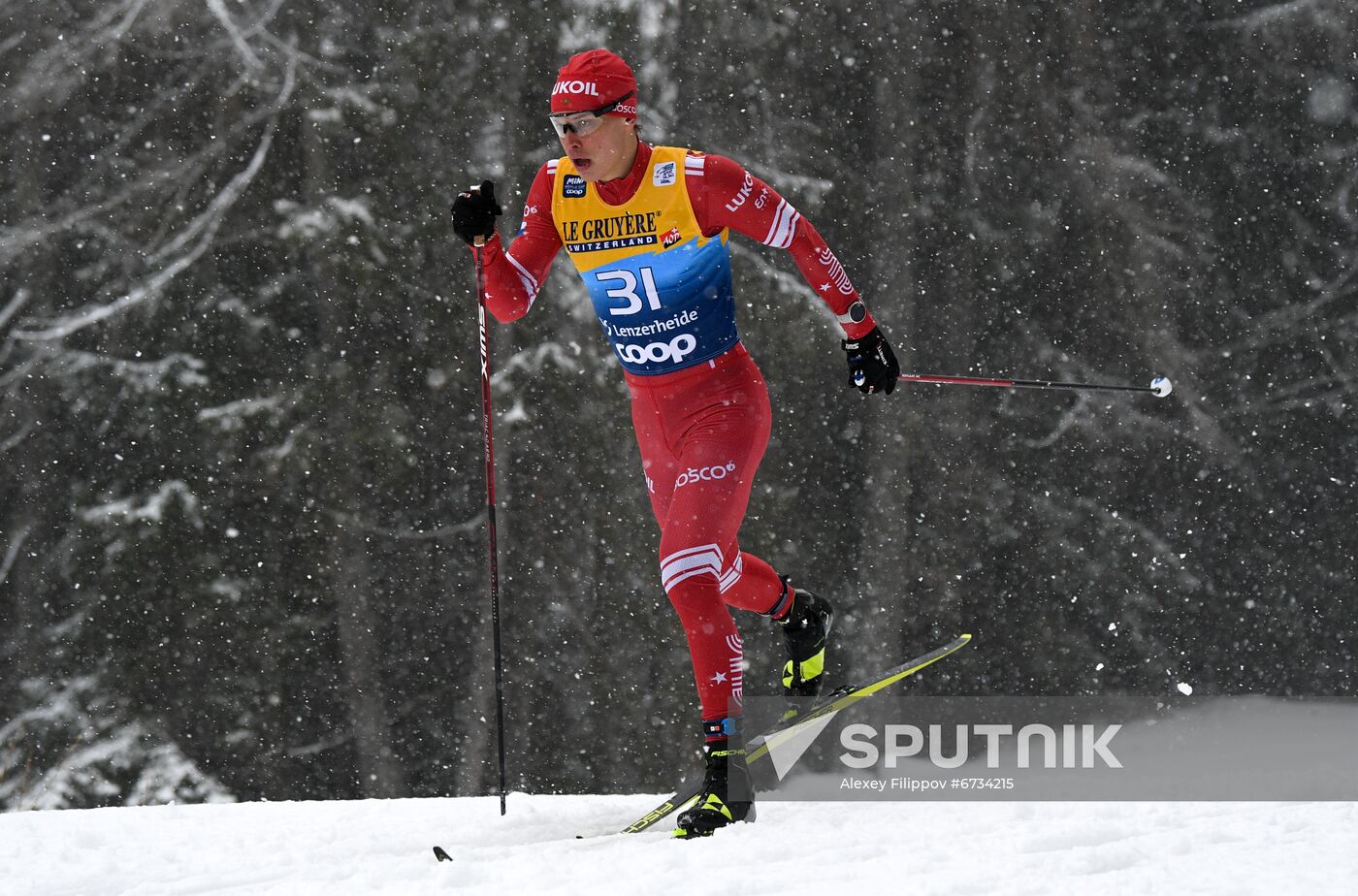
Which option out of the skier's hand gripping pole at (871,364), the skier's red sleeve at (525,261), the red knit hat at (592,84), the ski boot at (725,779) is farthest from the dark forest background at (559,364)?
the ski boot at (725,779)

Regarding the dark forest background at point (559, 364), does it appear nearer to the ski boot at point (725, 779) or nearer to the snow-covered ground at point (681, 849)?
the snow-covered ground at point (681, 849)

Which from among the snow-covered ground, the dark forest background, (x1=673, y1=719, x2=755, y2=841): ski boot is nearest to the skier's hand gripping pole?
(x1=673, y1=719, x2=755, y2=841): ski boot

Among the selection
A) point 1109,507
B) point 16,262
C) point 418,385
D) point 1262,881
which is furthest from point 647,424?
point 16,262

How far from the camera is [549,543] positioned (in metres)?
5.85

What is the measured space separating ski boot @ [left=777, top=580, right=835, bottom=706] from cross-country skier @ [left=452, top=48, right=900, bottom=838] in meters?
0.54

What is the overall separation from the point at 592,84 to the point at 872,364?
1.15 metres

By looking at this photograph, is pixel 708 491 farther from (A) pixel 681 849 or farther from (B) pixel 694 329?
(A) pixel 681 849

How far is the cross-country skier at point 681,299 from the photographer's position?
10.5ft

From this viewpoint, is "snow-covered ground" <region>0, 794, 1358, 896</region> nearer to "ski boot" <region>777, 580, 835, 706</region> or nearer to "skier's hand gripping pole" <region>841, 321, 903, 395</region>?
"ski boot" <region>777, 580, 835, 706</region>

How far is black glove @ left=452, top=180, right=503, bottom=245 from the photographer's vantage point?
3373 mm

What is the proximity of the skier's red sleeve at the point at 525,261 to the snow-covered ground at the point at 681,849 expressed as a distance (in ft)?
5.21

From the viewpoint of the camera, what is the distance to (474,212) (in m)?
A: 3.38

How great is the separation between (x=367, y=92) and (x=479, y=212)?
262 centimetres

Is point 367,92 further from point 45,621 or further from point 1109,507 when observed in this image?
point 1109,507
